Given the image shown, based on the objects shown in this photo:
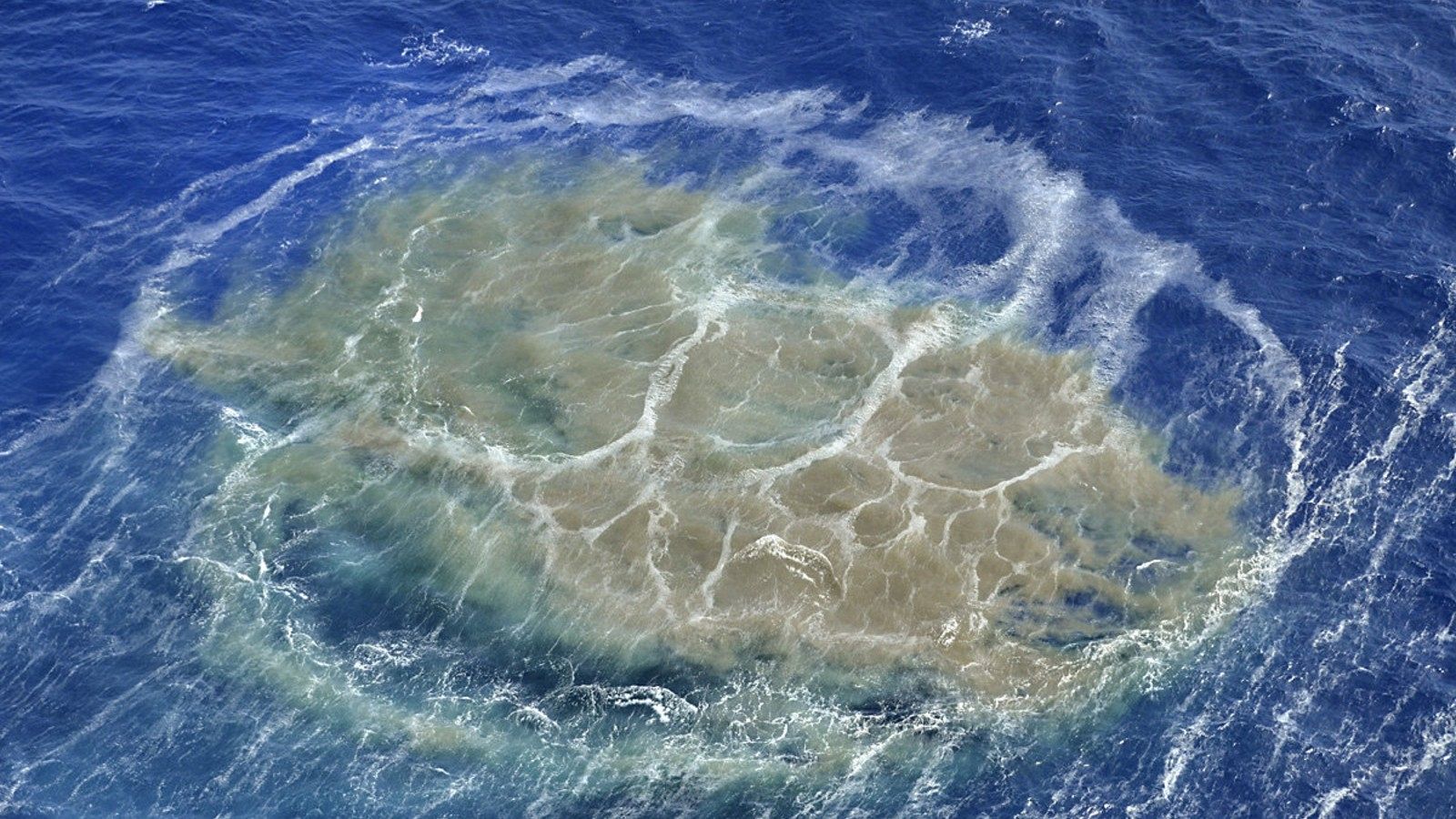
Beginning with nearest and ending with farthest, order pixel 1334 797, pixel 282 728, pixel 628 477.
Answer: pixel 1334 797 → pixel 282 728 → pixel 628 477

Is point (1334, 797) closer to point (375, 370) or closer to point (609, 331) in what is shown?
point (609, 331)

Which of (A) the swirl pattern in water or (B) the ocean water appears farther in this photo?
(A) the swirl pattern in water

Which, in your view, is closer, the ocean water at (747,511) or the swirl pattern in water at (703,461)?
the ocean water at (747,511)

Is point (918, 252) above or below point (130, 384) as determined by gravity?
above

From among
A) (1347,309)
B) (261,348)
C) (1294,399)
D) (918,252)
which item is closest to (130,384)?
(261,348)
